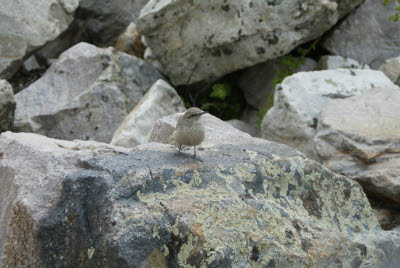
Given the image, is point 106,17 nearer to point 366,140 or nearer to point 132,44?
point 132,44

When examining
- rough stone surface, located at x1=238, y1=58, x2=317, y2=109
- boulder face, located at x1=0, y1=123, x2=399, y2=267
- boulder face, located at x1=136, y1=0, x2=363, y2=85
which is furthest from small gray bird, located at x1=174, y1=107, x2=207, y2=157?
rough stone surface, located at x1=238, y1=58, x2=317, y2=109

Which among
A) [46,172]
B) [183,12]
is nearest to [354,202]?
[46,172]

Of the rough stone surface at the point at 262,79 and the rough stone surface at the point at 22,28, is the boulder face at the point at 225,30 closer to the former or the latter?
the rough stone surface at the point at 262,79

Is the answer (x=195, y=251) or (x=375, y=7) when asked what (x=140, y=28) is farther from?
(x=195, y=251)

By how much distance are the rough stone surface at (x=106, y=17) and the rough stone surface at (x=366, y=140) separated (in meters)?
7.00

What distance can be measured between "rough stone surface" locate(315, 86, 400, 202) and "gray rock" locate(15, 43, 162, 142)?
165 inches

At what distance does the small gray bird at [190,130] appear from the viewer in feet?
16.7

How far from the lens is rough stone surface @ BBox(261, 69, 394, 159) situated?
813 cm

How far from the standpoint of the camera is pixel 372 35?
10.1 meters

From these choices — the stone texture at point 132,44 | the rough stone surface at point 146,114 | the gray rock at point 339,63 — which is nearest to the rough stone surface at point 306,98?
the gray rock at point 339,63

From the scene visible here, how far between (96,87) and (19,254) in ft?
18.2

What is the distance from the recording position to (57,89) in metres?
9.75

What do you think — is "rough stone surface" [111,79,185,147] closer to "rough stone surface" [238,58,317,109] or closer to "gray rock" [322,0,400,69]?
"rough stone surface" [238,58,317,109]

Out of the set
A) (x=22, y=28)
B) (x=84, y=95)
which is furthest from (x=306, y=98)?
(x=22, y=28)
